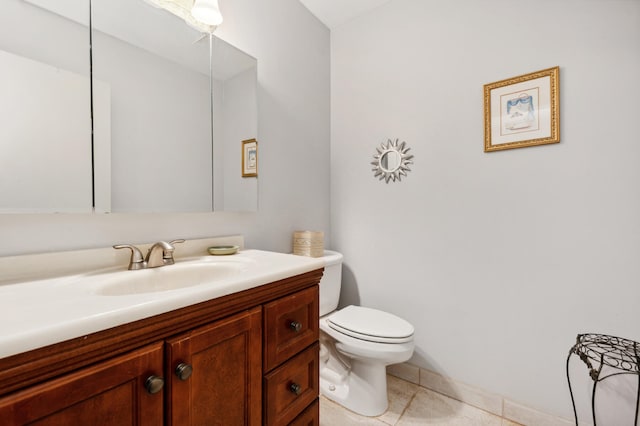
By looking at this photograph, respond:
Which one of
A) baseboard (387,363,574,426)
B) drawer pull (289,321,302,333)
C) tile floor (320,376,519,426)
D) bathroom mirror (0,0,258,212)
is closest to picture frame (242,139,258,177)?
bathroom mirror (0,0,258,212)

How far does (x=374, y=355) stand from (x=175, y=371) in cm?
98

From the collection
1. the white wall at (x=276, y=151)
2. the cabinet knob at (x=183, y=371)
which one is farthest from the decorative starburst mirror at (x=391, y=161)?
the cabinet knob at (x=183, y=371)

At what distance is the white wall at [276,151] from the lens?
0.98 meters

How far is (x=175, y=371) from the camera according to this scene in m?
0.60

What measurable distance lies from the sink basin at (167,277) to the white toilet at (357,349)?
0.70 metres

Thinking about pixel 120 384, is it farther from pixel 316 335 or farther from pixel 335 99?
pixel 335 99

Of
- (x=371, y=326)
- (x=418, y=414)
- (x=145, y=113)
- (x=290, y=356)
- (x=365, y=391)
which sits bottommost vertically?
(x=418, y=414)

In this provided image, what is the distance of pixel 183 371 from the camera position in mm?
598

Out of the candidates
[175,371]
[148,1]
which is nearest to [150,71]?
[148,1]

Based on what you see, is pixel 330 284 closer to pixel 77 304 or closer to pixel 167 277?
pixel 167 277

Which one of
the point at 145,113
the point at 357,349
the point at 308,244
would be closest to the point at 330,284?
the point at 308,244

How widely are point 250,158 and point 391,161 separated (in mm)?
873

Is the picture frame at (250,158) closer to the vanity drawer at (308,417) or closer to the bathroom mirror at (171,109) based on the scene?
the bathroom mirror at (171,109)

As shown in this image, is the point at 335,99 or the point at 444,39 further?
the point at 335,99
